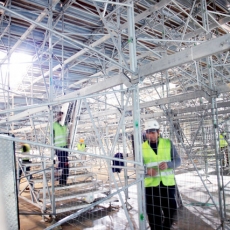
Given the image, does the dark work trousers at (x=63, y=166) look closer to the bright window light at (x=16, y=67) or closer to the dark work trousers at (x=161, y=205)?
the dark work trousers at (x=161, y=205)

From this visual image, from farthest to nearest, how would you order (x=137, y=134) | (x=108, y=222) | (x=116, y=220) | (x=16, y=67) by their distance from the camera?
1. (x=16, y=67)
2. (x=116, y=220)
3. (x=108, y=222)
4. (x=137, y=134)

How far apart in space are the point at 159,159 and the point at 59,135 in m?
3.44

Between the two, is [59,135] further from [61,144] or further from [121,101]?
[121,101]

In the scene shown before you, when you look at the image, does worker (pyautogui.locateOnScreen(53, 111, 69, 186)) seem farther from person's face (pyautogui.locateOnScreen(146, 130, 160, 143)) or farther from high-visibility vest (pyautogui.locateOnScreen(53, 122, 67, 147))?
person's face (pyautogui.locateOnScreen(146, 130, 160, 143))

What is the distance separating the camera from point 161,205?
147 inches

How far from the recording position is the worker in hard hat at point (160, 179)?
369cm

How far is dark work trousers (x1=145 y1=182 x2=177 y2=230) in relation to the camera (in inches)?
144

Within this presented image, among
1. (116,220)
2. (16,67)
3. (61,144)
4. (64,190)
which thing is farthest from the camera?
(16,67)

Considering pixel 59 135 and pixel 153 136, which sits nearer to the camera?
pixel 153 136

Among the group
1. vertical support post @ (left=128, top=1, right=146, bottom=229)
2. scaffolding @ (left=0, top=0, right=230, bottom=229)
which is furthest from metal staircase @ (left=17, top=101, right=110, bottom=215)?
vertical support post @ (left=128, top=1, right=146, bottom=229)

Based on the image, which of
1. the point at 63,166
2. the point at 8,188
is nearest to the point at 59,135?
the point at 63,166

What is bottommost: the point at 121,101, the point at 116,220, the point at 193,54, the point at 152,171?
the point at 116,220

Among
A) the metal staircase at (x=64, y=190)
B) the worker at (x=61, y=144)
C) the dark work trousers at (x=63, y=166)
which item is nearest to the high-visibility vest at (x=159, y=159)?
the metal staircase at (x=64, y=190)

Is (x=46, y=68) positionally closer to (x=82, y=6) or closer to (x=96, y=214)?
(x=82, y=6)
